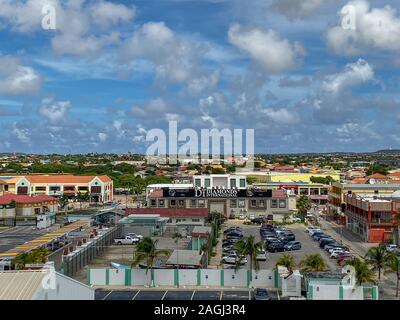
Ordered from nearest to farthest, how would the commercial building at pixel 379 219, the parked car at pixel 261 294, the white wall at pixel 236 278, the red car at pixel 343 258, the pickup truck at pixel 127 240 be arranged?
the parked car at pixel 261 294
the white wall at pixel 236 278
the red car at pixel 343 258
the pickup truck at pixel 127 240
the commercial building at pixel 379 219

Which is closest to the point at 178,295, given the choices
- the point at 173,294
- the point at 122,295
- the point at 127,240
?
the point at 173,294

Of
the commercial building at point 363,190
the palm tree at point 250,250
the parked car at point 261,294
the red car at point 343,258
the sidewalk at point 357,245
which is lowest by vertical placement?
the sidewalk at point 357,245

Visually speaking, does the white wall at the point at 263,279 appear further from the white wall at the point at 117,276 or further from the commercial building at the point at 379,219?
the commercial building at the point at 379,219

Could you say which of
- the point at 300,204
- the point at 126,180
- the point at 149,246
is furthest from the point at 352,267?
the point at 126,180

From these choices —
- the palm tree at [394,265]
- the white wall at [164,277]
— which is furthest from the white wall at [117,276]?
the palm tree at [394,265]

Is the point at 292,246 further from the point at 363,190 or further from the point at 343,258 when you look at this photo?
the point at 363,190

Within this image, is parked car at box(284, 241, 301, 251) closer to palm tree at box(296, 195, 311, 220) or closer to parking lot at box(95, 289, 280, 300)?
parking lot at box(95, 289, 280, 300)

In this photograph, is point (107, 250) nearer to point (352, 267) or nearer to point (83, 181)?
point (352, 267)
